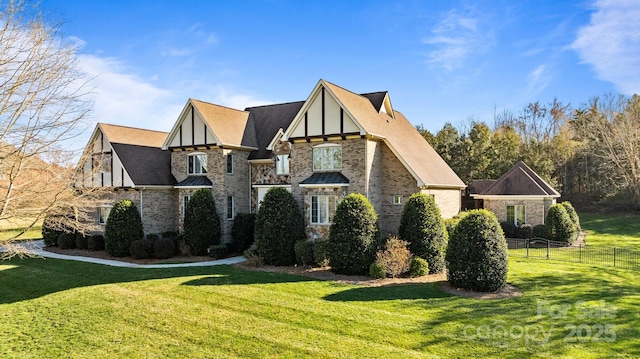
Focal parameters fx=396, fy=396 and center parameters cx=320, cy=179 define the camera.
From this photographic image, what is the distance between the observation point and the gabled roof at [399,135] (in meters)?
20.4

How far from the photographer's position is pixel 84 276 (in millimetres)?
18234

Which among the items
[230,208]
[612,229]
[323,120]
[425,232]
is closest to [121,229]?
[230,208]

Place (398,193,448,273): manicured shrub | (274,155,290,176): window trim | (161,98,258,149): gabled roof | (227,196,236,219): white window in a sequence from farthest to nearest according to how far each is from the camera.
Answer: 1. (227,196,236,219): white window
2. (274,155,290,176): window trim
3. (161,98,258,149): gabled roof
4. (398,193,448,273): manicured shrub

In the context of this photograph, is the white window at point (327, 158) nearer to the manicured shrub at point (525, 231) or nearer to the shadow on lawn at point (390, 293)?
the shadow on lawn at point (390, 293)

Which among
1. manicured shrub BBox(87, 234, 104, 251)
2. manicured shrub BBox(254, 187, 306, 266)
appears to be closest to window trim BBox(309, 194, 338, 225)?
manicured shrub BBox(254, 187, 306, 266)

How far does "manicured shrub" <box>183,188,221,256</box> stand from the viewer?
2311 centimetres

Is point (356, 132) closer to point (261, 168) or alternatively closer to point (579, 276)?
point (261, 168)

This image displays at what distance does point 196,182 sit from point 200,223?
3.04 meters

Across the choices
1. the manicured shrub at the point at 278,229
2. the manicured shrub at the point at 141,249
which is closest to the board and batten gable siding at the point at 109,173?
the manicured shrub at the point at 141,249

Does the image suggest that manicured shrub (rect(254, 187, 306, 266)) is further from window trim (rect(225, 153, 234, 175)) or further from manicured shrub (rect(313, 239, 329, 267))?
window trim (rect(225, 153, 234, 175))

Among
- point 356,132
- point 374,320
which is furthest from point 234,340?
point 356,132

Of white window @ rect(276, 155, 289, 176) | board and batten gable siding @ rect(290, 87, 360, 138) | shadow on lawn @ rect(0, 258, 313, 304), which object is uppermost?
board and batten gable siding @ rect(290, 87, 360, 138)

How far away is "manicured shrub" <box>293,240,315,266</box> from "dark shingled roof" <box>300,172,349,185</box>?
10.5ft

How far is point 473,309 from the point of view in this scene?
12695 millimetres
